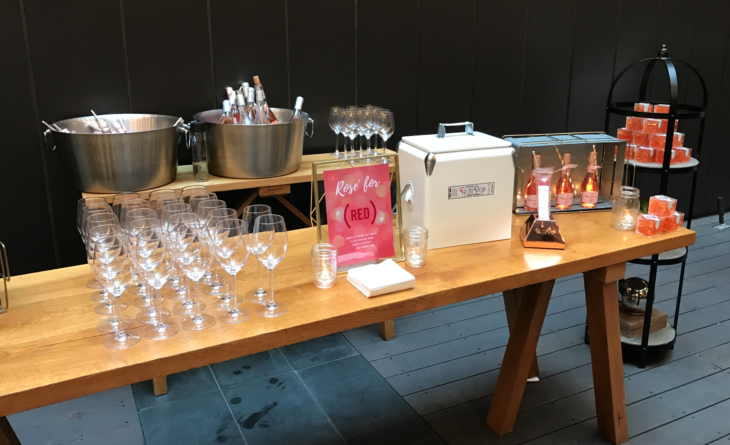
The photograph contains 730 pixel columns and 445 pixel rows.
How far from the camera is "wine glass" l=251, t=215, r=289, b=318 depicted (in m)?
1.41

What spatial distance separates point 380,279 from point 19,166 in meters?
2.01

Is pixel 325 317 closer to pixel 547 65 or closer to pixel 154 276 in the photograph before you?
pixel 154 276

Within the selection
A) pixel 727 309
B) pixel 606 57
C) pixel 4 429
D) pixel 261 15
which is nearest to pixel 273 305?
pixel 4 429

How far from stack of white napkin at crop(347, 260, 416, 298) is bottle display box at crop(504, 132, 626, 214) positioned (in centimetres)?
70

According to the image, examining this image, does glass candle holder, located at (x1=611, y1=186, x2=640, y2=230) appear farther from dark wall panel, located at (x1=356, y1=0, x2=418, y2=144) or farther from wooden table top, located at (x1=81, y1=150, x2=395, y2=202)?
dark wall panel, located at (x1=356, y1=0, x2=418, y2=144)

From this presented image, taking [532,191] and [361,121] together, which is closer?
[532,191]

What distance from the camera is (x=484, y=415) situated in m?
2.32

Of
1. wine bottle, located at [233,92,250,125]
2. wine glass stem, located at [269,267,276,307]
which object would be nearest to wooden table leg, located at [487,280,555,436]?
wine glass stem, located at [269,267,276,307]

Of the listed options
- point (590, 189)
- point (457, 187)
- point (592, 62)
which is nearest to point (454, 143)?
point (457, 187)

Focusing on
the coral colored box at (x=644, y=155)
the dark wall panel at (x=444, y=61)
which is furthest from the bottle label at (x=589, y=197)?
the dark wall panel at (x=444, y=61)

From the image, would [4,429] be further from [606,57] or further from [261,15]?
[606,57]

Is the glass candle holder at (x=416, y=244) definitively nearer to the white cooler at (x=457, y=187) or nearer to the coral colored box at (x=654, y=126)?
the white cooler at (x=457, y=187)

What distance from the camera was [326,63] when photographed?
326cm

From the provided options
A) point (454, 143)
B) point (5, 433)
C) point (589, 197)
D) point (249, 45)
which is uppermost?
point (249, 45)
